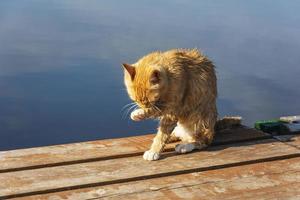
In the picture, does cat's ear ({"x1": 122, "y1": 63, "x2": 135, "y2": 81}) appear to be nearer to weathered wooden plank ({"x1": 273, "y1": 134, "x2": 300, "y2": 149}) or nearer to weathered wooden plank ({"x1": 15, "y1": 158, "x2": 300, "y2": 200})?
weathered wooden plank ({"x1": 15, "y1": 158, "x2": 300, "y2": 200})

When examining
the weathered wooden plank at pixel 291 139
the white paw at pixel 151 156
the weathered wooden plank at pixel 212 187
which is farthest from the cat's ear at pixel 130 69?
the weathered wooden plank at pixel 291 139

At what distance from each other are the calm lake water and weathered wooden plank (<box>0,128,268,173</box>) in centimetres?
300

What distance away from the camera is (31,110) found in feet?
23.0

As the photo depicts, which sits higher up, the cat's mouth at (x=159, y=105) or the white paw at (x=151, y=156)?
the cat's mouth at (x=159, y=105)

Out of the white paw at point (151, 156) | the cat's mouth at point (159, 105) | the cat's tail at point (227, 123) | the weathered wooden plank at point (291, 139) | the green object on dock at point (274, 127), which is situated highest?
the cat's mouth at point (159, 105)

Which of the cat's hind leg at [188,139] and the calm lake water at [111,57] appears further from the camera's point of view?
the calm lake water at [111,57]

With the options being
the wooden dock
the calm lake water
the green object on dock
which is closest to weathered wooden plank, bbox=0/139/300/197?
the wooden dock

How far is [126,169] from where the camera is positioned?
299 centimetres

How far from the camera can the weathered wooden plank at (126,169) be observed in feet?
9.06

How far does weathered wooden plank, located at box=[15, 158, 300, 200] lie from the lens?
2.69 meters

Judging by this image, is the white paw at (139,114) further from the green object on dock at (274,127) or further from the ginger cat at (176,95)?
the green object on dock at (274,127)

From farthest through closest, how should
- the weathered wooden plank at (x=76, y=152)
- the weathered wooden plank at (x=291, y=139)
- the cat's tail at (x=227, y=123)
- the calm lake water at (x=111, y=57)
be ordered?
the calm lake water at (x=111, y=57)
the cat's tail at (x=227, y=123)
the weathered wooden plank at (x=291, y=139)
the weathered wooden plank at (x=76, y=152)

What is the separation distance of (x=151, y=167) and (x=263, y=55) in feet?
20.3

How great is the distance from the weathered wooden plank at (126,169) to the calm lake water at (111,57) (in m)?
3.20
